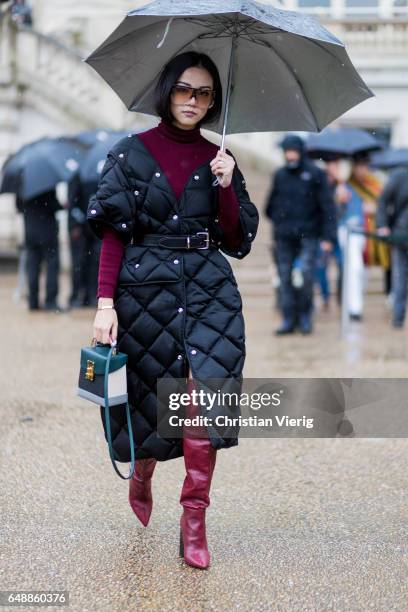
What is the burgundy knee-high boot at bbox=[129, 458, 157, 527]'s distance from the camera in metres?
4.31

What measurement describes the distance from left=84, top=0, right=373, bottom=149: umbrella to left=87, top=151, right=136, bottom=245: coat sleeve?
1.32 feet

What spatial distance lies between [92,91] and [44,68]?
1.03m

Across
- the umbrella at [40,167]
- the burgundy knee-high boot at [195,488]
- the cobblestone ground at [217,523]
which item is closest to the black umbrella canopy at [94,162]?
the umbrella at [40,167]

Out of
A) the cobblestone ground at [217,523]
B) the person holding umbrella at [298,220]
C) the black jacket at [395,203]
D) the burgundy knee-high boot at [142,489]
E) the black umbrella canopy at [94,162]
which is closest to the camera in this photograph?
the cobblestone ground at [217,523]

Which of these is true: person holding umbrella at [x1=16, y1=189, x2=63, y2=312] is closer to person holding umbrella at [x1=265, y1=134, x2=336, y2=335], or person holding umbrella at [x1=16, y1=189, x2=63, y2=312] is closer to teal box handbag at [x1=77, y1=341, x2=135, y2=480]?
person holding umbrella at [x1=265, y1=134, x2=336, y2=335]

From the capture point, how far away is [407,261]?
1115 cm

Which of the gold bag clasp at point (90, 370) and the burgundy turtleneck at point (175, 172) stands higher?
the burgundy turtleneck at point (175, 172)

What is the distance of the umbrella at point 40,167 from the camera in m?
11.5

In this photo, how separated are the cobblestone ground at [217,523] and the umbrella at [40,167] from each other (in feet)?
14.7

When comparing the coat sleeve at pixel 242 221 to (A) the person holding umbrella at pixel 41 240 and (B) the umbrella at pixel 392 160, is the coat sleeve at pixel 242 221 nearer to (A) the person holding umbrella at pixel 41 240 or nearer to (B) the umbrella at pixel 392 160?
(B) the umbrella at pixel 392 160

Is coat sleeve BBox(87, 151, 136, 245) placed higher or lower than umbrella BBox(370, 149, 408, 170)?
higher

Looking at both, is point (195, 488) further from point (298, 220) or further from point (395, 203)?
point (395, 203)

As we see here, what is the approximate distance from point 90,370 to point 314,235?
6.79m

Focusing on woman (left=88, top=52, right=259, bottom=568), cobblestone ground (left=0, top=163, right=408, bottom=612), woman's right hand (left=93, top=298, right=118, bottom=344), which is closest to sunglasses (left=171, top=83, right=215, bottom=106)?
woman (left=88, top=52, right=259, bottom=568)
